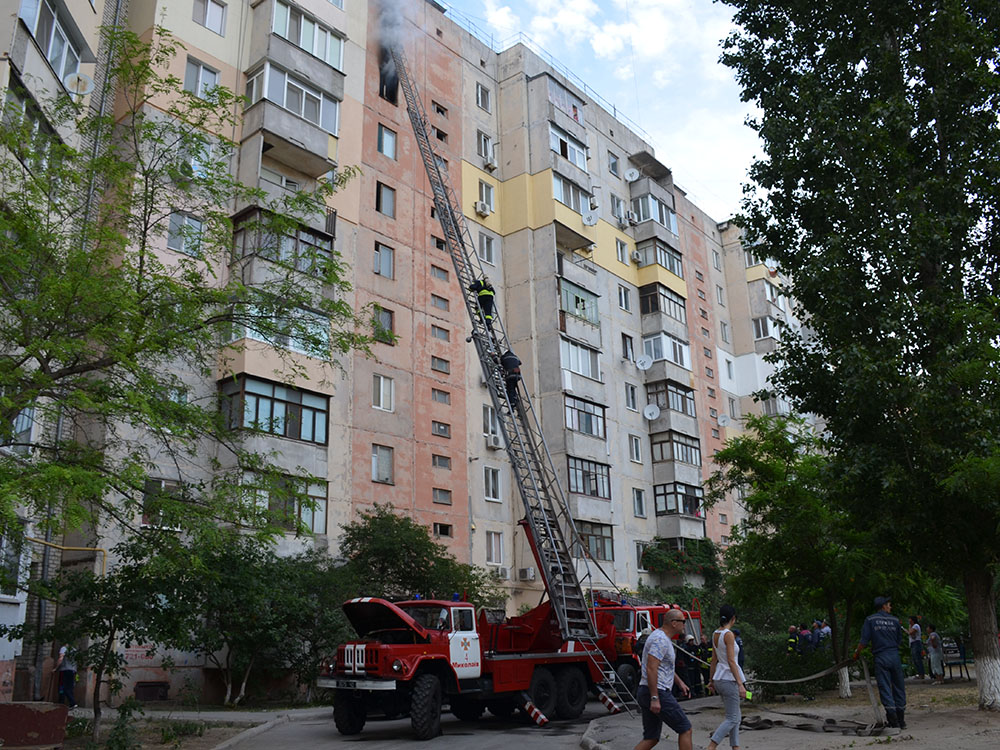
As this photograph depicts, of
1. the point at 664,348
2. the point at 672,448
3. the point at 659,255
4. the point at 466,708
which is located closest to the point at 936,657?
the point at 466,708

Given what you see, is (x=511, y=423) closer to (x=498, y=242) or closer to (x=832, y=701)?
(x=832, y=701)

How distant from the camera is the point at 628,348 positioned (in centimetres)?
4391

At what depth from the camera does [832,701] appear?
17828mm

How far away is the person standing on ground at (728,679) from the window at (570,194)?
1233 inches

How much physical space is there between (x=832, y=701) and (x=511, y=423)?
29.3 feet

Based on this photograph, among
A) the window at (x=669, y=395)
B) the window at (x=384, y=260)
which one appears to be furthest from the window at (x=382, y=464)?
the window at (x=669, y=395)

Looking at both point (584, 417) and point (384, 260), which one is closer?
point (384, 260)

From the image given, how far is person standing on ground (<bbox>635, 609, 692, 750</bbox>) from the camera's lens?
914 centimetres

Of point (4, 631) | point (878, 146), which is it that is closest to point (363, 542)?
point (4, 631)

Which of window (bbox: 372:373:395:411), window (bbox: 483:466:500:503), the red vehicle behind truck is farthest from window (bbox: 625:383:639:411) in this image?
the red vehicle behind truck

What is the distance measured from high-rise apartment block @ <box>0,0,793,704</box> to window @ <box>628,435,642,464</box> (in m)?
0.10

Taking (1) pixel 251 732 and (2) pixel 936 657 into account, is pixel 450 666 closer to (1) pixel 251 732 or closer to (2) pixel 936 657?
(1) pixel 251 732

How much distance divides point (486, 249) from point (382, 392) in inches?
429

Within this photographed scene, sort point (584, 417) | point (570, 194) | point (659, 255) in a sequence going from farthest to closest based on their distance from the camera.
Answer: point (659, 255)
point (570, 194)
point (584, 417)
